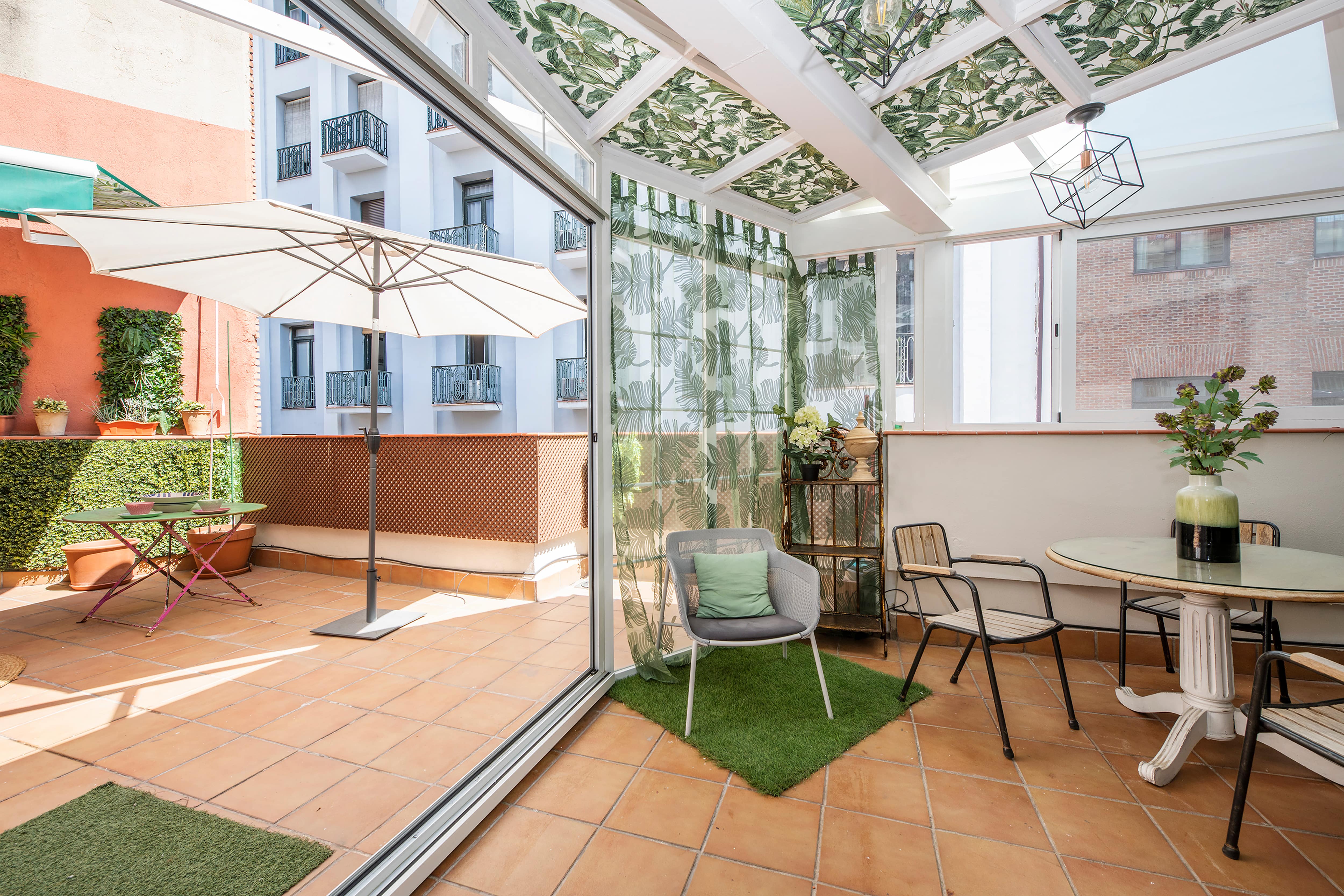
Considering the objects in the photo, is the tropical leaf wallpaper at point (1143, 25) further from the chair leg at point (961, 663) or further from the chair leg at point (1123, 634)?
the chair leg at point (961, 663)

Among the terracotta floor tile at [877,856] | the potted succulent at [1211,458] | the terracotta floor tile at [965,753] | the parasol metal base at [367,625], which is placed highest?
the potted succulent at [1211,458]

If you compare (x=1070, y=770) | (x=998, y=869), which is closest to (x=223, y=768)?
(x=998, y=869)

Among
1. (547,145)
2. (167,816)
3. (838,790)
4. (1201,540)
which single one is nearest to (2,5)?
(547,145)

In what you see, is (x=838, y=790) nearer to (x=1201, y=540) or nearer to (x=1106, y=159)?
(x=1201, y=540)

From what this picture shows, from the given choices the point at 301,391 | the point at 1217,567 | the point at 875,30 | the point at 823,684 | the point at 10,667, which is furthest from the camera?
the point at 301,391

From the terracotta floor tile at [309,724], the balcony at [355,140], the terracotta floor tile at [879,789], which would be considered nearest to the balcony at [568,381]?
the balcony at [355,140]

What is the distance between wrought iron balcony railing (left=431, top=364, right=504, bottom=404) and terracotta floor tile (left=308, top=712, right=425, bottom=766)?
24.3 feet

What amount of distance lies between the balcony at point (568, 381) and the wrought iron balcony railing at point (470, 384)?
1016 mm

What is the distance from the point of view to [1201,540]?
2066 millimetres

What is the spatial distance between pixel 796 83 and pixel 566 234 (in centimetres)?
764

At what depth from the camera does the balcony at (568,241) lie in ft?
28.8

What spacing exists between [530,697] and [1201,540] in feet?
9.21

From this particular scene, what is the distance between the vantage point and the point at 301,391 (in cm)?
973

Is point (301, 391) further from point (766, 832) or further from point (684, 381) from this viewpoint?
point (766, 832)
